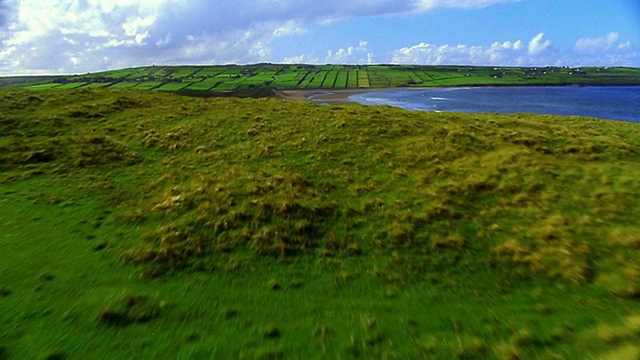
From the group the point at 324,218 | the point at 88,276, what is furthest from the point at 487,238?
the point at 88,276

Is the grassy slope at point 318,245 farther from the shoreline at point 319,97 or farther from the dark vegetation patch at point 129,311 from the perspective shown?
the shoreline at point 319,97

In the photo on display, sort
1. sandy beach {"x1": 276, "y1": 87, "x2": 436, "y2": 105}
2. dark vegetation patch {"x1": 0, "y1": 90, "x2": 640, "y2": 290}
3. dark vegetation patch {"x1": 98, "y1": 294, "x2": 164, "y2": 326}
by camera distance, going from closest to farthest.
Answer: dark vegetation patch {"x1": 98, "y1": 294, "x2": 164, "y2": 326}
dark vegetation patch {"x1": 0, "y1": 90, "x2": 640, "y2": 290}
sandy beach {"x1": 276, "y1": 87, "x2": 436, "y2": 105}

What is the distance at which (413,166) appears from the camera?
2442cm

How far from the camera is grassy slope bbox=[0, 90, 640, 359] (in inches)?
378

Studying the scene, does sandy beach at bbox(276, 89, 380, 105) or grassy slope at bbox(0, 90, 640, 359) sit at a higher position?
grassy slope at bbox(0, 90, 640, 359)

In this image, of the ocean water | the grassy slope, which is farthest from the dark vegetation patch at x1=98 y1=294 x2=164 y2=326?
the ocean water

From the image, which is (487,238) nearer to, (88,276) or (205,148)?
(88,276)

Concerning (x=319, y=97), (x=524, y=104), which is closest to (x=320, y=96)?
(x=319, y=97)

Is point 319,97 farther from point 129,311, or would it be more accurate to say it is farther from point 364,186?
point 129,311

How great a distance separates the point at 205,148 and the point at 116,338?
66.3ft

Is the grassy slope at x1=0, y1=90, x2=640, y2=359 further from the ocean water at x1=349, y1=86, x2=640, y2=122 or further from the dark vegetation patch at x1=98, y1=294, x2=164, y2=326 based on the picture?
the ocean water at x1=349, y1=86, x2=640, y2=122

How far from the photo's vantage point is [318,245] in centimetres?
1550

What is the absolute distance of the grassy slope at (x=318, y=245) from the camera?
31.5ft

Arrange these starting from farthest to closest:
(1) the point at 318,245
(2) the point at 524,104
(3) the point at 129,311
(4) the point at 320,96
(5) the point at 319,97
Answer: (4) the point at 320,96 → (5) the point at 319,97 → (2) the point at 524,104 → (1) the point at 318,245 → (3) the point at 129,311
